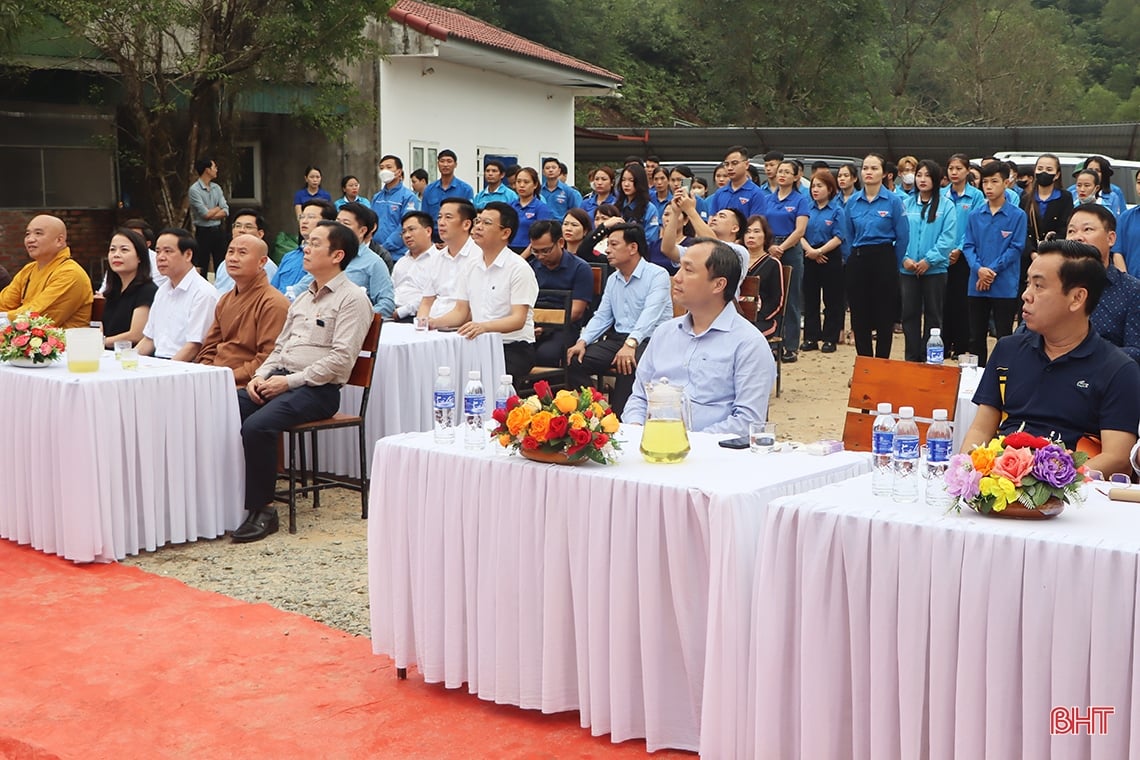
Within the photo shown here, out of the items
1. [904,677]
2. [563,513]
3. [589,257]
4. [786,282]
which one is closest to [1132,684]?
[904,677]

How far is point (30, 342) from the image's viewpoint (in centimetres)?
589

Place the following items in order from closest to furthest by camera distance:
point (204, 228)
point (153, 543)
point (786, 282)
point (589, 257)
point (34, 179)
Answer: point (153, 543), point (786, 282), point (589, 257), point (204, 228), point (34, 179)

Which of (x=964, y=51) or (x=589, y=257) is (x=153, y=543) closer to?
(x=589, y=257)

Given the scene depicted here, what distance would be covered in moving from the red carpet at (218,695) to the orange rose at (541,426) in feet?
2.85

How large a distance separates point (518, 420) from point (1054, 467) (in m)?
1.50

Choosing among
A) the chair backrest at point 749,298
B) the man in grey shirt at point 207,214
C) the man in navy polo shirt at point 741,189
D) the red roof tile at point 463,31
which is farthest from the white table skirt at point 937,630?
the red roof tile at point 463,31

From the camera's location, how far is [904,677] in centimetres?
303

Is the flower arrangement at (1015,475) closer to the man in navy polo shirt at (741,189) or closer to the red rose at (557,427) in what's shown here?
the red rose at (557,427)

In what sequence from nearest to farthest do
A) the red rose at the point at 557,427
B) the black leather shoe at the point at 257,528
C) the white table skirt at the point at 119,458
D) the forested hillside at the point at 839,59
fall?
1. the red rose at the point at 557,427
2. the white table skirt at the point at 119,458
3. the black leather shoe at the point at 257,528
4. the forested hillside at the point at 839,59

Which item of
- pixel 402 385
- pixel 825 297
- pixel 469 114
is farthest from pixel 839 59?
pixel 402 385

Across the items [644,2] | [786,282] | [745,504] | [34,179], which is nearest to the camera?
[745,504]

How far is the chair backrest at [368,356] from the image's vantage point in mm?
6266

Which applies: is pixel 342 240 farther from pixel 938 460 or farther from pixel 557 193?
pixel 557 193

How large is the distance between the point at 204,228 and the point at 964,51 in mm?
35609
